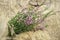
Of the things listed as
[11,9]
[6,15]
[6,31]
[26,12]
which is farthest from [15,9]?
[6,31]

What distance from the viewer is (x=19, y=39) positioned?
5.92ft

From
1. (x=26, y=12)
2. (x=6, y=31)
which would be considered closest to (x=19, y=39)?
(x=6, y=31)

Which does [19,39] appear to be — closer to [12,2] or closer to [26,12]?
[26,12]

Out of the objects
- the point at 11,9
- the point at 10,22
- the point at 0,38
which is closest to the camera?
the point at 0,38

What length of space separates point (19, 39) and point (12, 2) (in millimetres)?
691

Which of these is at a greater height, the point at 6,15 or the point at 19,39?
the point at 6,15

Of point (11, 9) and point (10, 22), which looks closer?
point (10, 22)

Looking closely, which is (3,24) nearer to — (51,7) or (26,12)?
(26,12)

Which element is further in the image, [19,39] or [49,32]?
[49,32]

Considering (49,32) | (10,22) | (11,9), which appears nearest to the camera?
(10,22)

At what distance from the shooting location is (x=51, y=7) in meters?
2.41

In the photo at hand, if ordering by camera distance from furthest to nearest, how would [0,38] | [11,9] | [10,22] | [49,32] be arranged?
[11,9] < [49,32] < [10,22] < [0,38]

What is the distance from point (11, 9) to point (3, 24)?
0.52 meters

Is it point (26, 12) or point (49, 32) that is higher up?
point (26, 12)
